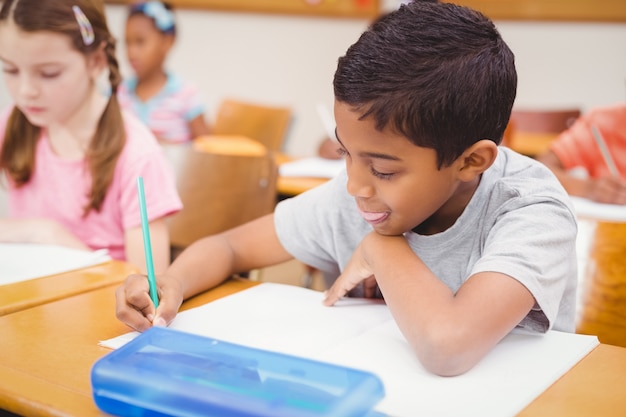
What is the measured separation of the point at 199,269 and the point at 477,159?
0.42 metres

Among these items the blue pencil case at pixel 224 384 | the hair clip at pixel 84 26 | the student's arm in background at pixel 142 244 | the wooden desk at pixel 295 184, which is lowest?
the wooden desk at pixel 295 184

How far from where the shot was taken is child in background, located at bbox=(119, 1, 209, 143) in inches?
131

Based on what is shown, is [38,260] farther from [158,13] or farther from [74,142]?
[158,13]

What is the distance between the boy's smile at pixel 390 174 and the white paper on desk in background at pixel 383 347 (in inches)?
5.7

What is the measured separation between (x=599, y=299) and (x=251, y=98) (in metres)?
3.62

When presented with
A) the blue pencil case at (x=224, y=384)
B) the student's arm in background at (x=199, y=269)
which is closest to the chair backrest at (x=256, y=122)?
the student's arm in background at (x=199, y=269)

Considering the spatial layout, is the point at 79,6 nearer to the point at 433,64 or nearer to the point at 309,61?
the point at 433,64

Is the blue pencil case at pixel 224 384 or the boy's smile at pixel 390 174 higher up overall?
the boy's smile at pixel 390 174

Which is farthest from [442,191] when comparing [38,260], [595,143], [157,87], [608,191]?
[157,87]

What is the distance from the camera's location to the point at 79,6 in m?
1.49

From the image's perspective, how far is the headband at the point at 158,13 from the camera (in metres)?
3.68

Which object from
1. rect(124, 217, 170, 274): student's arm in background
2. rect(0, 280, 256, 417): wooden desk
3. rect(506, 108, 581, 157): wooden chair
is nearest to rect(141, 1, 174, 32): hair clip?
rect(506, 108, 581, 157): wooden chair

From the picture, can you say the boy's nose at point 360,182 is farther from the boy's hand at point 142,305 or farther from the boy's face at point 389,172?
the boy's hand at point 142,305

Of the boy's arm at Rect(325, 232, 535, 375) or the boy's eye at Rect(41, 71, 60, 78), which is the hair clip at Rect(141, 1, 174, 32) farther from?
the boy's arm at Rect(325, 232, 535, 375)
